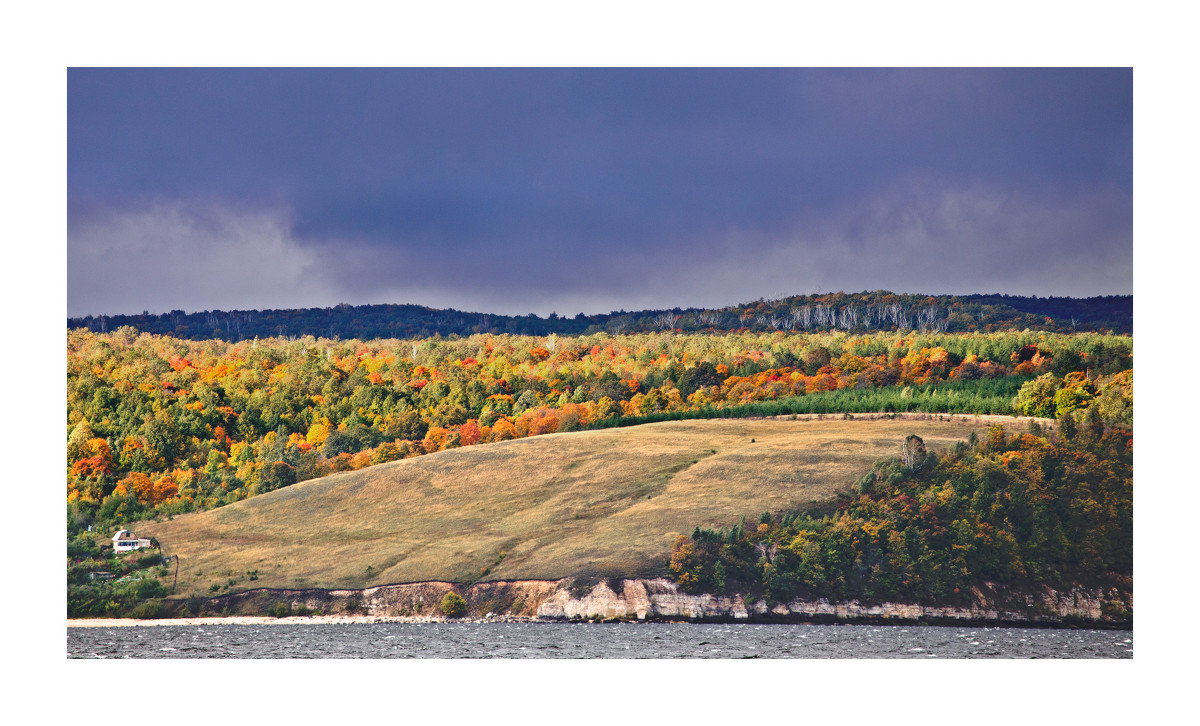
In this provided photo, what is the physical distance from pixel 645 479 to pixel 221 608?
12644 millimetres

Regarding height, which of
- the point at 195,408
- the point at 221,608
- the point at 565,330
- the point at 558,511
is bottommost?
the point at 221,608

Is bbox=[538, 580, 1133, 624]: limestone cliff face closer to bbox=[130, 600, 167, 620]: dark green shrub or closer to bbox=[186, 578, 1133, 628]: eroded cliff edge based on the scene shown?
bbox=[186, 578, 1133, 628]: eroded cliff edge

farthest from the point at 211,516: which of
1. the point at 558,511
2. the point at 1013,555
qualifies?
the point at 1013,555

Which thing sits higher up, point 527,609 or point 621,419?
point 621,419

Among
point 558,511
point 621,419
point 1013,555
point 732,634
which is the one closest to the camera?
point 732,634

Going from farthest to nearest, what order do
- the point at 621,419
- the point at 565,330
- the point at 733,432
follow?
1. the point at 565,330
2. the point at 621,419
3. the point at 733,432

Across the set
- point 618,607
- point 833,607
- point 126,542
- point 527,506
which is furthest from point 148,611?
point 833,607

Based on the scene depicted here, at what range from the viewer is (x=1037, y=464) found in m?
28.6

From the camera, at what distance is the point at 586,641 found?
24.2m

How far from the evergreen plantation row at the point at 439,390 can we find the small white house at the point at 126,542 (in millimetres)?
1591

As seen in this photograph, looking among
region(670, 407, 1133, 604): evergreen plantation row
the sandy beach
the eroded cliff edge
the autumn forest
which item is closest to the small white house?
the autumn forest

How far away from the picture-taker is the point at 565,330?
1661 inches

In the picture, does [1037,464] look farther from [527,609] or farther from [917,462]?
[527,609]

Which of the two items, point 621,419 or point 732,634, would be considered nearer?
point 732,634
